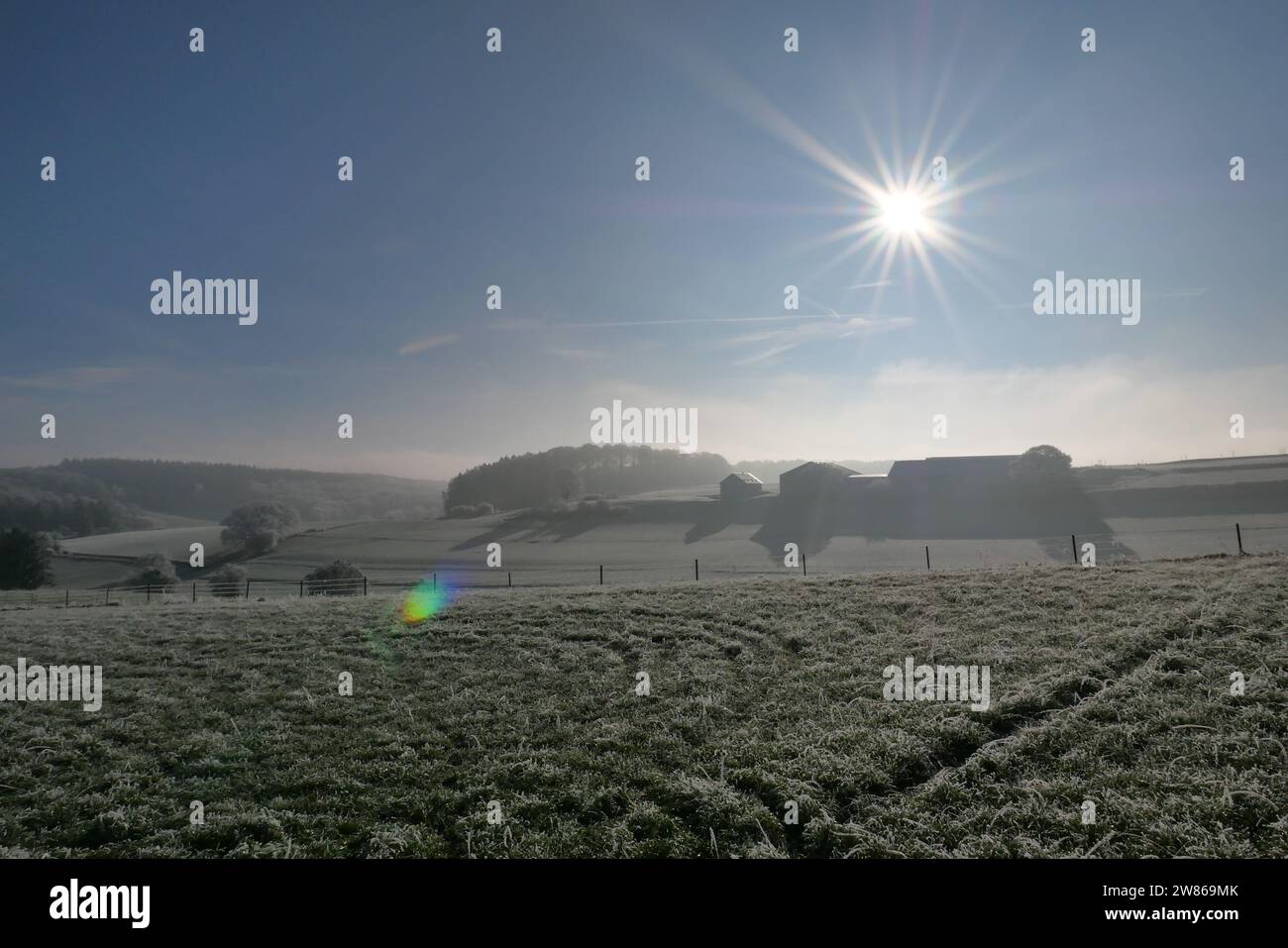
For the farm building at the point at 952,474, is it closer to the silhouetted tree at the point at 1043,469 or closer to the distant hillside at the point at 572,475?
the silhouetted tree at the point at 1043,469

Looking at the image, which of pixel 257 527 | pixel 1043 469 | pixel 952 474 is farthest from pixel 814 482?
pixel 257 527

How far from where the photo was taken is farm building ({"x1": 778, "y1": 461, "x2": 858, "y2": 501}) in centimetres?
7544

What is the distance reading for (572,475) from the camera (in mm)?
111875

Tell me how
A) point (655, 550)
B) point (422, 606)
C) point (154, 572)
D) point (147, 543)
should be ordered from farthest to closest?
point (147, 543)
point (154, 572)
point (655, 550)
point (422, 606)

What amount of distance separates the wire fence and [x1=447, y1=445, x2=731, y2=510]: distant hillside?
158 feet

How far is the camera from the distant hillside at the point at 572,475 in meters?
113

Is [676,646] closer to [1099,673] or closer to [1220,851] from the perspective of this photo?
[1099,673]

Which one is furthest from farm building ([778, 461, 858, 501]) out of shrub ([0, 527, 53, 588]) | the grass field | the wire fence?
shrub ([0, 527, 53, 588])

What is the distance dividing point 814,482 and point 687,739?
70.6 meters

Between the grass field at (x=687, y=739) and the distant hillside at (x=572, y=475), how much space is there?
81.2 meters

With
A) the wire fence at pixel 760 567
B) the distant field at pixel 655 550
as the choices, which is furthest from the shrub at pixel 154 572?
the wire fence at pixel 760 567

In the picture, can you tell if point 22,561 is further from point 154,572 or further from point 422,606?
point 422,606
